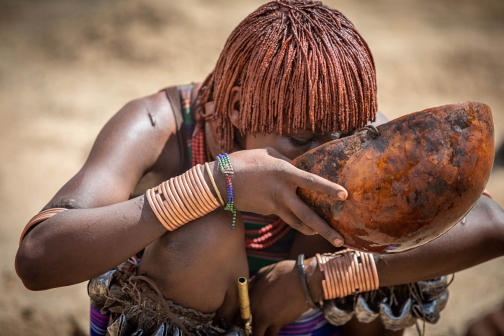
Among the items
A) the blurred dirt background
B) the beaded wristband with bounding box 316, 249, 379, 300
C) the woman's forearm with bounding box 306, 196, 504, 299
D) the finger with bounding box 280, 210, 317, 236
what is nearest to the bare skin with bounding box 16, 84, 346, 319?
the finger with bounding box 280, 210, 317, 236

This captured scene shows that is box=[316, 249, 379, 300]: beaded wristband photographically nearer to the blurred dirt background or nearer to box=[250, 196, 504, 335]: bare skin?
box=[250, 196, 504, 335]: bare skin

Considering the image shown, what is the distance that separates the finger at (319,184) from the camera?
1734 mm

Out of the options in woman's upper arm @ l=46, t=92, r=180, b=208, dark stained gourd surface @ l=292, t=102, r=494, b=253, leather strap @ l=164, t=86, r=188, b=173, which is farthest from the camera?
leather strap @ l=164, t=86, r=188, b=173

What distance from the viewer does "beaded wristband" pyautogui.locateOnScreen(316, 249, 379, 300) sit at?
7.46ft

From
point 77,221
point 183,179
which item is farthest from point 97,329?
point 183,179

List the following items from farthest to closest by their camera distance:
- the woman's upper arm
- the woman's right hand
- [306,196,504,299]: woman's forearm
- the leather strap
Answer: the leather strap < [306,196,504,299]: woman's forearm < the woman's upper arm < the woman's right hand

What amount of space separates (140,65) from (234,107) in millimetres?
3756

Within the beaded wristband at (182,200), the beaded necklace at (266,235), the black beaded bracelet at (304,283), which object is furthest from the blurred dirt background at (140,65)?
the beaded wristband at (182,200)

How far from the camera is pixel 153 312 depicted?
6.90 ft

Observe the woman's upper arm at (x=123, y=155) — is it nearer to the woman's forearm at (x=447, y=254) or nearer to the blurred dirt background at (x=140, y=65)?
the woman's forearm at (x=447, y=254)

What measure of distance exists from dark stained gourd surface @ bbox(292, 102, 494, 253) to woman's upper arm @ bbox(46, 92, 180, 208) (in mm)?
841

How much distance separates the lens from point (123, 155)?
2365 millimetres

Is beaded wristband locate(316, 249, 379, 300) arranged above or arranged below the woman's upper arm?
below

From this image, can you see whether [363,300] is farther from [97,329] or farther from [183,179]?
[97,329]
